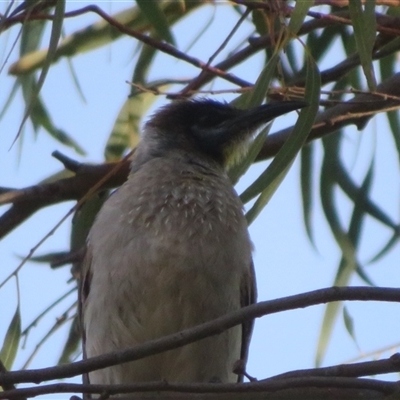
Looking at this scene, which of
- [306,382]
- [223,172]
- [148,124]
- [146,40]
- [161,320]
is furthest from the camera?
[148,124]

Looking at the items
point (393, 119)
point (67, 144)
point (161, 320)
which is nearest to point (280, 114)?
point (393, 119)

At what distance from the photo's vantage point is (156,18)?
316 centimetres

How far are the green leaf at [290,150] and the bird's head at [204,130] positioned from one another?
578 mm

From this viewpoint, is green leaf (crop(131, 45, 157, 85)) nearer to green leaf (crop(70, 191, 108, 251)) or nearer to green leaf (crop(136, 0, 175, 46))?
green leaf (crop(70, 191, 108, 251))

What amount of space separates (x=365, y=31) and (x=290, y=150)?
14.1 inches

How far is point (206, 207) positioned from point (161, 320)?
395 mm

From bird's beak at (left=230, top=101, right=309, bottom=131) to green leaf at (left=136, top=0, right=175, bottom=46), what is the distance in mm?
354

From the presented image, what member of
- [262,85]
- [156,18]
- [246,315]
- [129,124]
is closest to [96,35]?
[129,124]

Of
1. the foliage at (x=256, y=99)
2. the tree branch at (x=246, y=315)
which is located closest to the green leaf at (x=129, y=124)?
the foliage at (x=256, y=99)

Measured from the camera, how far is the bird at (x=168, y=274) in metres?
2.80

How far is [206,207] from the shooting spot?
9.85 feet

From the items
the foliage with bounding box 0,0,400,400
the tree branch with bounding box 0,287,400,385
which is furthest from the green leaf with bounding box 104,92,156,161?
the tree branch with bounding box 0,287,400,385

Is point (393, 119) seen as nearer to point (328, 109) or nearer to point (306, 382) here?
point (328, 109)

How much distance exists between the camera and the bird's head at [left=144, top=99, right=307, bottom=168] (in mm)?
3531
